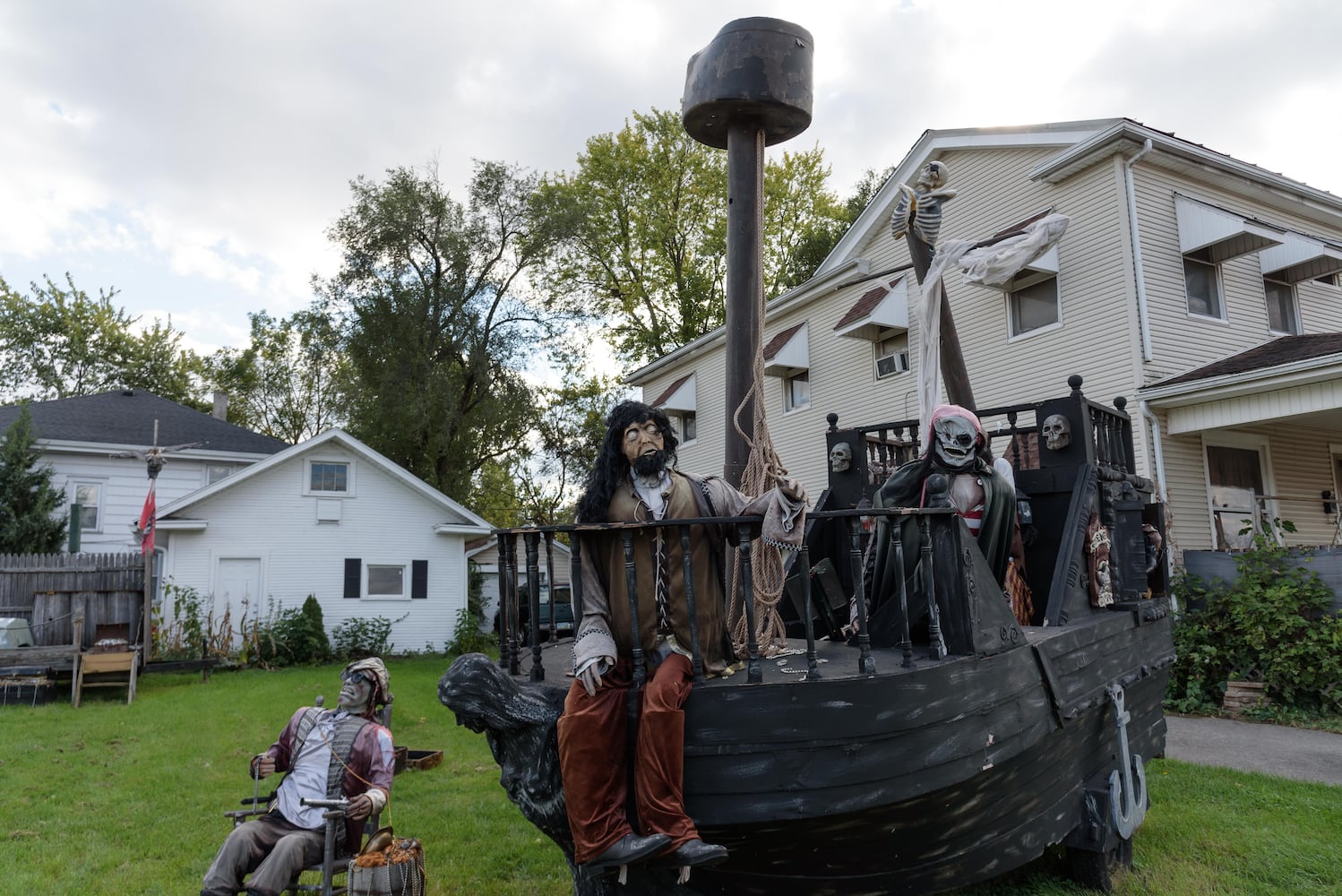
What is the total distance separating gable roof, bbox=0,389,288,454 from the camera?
66.3 feet

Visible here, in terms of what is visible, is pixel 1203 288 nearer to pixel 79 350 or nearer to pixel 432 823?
pixel 432 823

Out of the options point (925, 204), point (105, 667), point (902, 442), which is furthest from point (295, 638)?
point (925, 204)

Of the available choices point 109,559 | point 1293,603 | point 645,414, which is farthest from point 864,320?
point 109,559

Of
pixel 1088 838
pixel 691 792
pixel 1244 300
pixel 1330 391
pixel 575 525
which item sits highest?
pixel 1244 300

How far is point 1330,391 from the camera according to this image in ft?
31.8

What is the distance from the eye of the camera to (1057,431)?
4.92m

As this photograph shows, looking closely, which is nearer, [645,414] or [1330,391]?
[645,414]

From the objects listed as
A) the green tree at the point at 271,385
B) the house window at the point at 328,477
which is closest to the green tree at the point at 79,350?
the green tree at the point at 271,385

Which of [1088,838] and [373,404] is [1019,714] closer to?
[1088,838]

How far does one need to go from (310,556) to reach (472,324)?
889 cm

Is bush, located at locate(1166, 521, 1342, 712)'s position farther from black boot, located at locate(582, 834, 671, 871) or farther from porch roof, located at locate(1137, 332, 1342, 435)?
black boot, located at locate(582, 834, 671, 871)

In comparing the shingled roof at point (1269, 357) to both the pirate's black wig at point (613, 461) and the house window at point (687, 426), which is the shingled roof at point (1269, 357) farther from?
the house window at point (687, 426)

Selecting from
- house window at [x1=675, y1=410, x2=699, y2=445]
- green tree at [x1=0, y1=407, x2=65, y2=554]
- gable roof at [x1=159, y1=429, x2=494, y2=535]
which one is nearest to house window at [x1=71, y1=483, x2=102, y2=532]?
green tree at [x1=0, y1=407, x2=65, y2=554]

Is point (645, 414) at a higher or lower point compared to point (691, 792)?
higher
